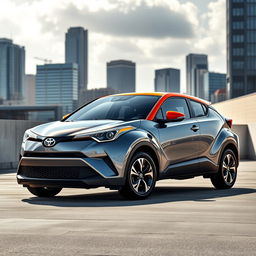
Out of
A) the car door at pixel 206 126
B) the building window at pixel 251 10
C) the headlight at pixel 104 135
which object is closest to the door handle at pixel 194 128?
the car door at pixel 206 126

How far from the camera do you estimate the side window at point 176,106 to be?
36.6 ft

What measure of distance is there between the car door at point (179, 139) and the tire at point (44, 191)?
1.87 meters

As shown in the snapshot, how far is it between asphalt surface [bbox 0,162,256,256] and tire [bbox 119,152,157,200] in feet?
0.57

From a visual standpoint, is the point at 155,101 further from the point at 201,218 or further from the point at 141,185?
the point at 201,218

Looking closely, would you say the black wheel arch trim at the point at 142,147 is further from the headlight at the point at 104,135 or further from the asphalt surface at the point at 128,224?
the asphalt surface at the point at 128,224

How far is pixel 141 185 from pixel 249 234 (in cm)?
364

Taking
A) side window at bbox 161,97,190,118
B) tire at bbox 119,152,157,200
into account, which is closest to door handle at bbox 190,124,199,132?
side window at bbox 161,97,190,118

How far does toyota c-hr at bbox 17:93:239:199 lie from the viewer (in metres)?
9.68

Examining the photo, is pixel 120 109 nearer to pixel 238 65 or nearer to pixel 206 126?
pixel 206 126

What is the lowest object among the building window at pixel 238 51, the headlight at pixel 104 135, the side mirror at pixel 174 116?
the headlight at pixel 104 135

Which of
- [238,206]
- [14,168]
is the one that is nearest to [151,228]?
[238,206]

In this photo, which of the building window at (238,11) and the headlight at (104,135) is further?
the building window at (238,11)

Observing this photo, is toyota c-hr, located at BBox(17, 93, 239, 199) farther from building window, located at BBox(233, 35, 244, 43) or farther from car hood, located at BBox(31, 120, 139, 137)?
building window, located at BBox(233, 35, 244, 43)

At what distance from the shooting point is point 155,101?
11.0 meters
